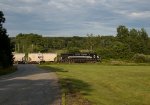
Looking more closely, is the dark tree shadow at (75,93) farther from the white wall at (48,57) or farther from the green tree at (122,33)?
the green tree at (122,33)

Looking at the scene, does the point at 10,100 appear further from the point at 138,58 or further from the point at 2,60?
the point at 138,58

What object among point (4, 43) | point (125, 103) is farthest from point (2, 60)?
A: point (125, 103)

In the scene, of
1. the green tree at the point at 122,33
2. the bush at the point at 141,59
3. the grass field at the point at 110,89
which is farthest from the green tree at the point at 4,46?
the green tree at the point at 122,33

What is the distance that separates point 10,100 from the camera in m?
20.6

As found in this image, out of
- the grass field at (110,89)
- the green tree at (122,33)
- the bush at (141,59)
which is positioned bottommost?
the grass field at (110,89)

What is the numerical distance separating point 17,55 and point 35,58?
704cm

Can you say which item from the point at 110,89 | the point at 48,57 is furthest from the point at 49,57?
the point at 110,89

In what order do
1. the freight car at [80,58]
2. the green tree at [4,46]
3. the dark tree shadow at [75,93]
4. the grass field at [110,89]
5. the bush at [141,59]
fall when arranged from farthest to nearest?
the freight car at [80,58] → the bush at [141,59] → the green tree at [4,46] → the grass field at [110,89] → the dark tree shadow at [75,93]

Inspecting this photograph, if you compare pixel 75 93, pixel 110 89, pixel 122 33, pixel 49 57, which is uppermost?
pixel 122 33

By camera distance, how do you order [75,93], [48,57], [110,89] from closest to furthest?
[75,93], [110,89], [48,57]

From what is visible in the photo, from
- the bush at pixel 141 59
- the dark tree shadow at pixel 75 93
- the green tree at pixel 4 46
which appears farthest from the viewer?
the bush at pixel 141 59

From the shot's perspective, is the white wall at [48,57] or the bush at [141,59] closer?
the bush at [141,59]

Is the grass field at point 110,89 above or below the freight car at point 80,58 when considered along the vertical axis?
below

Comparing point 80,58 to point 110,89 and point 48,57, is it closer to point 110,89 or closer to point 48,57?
point 48,57
